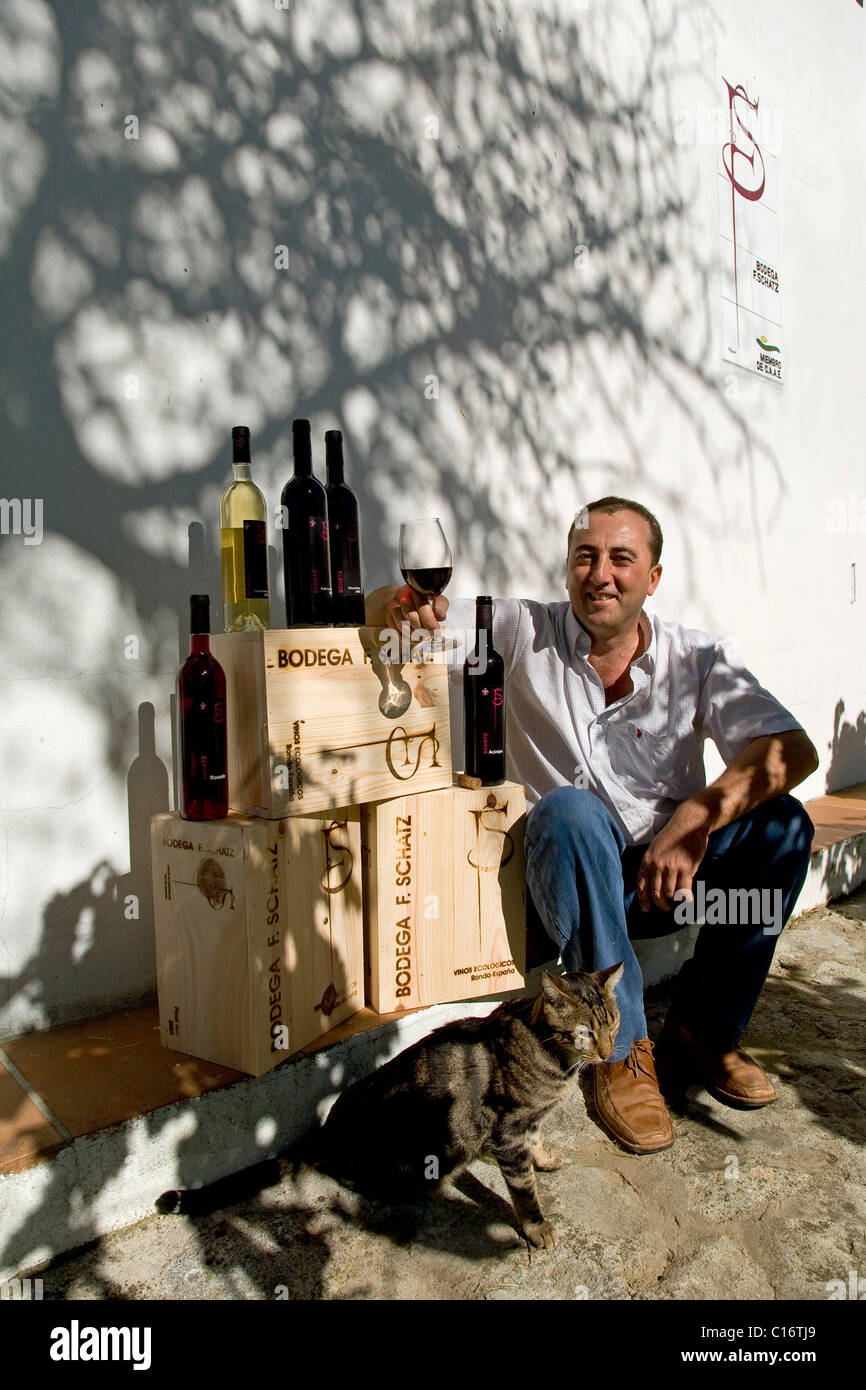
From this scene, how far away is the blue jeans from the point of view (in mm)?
2260

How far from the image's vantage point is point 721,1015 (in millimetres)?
2529

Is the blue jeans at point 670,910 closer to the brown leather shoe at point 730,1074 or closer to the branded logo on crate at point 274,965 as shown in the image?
the brown leather shoe at point 730,1074

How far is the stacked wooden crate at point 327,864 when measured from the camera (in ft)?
6.86

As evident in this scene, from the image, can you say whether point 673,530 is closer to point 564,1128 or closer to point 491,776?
point 491,776

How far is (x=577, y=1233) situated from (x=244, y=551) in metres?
1.80

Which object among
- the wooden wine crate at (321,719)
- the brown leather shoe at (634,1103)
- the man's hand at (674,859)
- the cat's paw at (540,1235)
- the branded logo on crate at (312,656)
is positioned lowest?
the cat's paw at (540,1235)

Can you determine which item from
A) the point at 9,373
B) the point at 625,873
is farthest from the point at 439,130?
the point at 625,873

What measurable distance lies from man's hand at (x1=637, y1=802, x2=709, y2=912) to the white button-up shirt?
24 cm

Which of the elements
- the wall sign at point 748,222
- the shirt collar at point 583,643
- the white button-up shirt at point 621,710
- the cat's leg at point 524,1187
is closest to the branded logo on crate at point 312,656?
the white button-up shirt at point 621,710

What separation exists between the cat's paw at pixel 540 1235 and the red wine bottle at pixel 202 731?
1126 mm

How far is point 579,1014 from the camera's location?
75.1 inches

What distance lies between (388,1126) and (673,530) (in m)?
3.55

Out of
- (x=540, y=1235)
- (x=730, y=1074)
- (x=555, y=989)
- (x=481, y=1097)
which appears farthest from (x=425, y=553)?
(x=730, y=1074)

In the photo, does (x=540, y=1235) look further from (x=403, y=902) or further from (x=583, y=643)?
A: (x=583, y=643)
